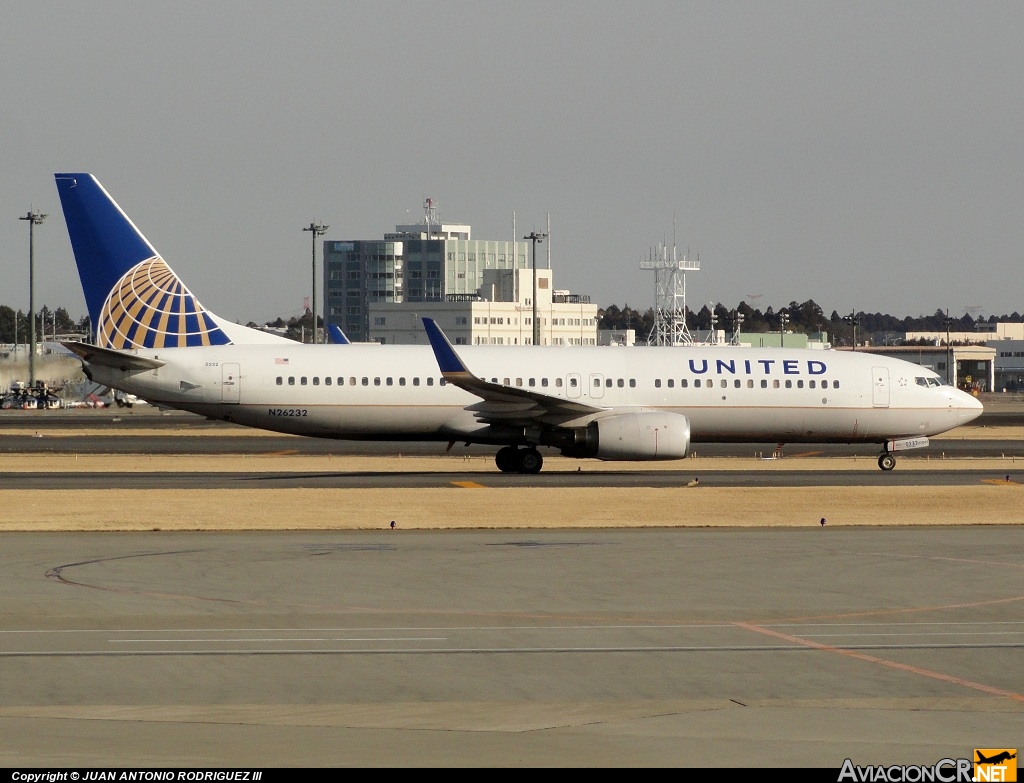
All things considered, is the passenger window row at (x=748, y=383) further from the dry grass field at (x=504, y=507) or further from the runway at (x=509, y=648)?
the runway at (x=509, y=648)

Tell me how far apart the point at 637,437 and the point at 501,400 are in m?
3.98

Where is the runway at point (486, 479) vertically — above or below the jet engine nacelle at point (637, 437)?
below

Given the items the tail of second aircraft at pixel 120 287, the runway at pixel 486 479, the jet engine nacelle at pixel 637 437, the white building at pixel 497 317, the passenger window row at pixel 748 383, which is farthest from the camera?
the white building at pixel 497 317

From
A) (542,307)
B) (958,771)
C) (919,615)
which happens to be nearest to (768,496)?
(919,615)

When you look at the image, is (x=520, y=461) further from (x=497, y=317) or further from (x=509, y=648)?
(x=497, y=317)

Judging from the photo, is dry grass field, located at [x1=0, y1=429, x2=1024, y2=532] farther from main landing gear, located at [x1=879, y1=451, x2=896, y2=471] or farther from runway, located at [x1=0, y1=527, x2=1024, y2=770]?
main landing gear, located at [x1=879, y1=451, x2=896, y2=471]

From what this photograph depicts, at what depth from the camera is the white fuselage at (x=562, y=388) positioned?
127 ft

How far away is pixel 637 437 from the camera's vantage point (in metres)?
37.1

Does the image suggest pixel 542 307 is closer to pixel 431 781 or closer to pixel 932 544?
pixel 932 544

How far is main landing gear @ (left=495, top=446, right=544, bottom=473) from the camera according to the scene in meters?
39.1

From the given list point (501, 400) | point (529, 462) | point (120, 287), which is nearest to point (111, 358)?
point (120, 287)

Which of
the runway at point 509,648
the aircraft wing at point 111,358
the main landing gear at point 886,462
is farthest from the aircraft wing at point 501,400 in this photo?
the runway at point 509,648

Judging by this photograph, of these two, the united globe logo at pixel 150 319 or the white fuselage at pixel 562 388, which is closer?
the white fuselage at pixel 562 388

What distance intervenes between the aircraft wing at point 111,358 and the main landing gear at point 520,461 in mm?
10008
